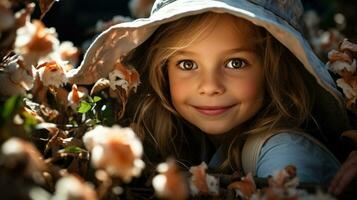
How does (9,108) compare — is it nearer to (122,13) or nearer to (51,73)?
(51,73)

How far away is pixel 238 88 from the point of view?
1.34 metres

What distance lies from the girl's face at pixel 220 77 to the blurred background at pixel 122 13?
0.53m

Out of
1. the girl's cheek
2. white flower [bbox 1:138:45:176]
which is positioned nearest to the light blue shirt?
the girl's cheek

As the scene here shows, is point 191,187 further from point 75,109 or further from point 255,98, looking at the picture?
point 255,98

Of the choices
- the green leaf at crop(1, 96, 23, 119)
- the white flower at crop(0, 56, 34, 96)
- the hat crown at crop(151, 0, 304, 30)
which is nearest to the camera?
the green leaf at crop(1, 96, 23, 119)

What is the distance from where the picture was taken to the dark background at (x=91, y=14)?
2123 mm

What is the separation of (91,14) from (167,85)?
4.50 ft

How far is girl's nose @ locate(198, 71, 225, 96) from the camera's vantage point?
131cm

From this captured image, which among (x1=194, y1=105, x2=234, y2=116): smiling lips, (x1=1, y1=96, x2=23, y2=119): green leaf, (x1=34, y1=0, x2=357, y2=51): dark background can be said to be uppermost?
(x1=1, y1=96, x2=23, y2=119): green leaf

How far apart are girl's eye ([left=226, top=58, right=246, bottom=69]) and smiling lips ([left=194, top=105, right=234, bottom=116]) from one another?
89mm

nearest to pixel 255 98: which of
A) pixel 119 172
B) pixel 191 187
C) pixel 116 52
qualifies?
pixel 116 52

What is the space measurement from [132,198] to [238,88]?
429mm

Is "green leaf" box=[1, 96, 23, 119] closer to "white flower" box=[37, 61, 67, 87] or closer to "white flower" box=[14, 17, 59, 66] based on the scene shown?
"white flower" box=[14, 17, 59, 66]

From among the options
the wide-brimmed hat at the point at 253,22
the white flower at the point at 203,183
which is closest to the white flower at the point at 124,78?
the wide-brimmed hat at the point at 253,22
